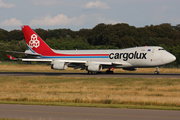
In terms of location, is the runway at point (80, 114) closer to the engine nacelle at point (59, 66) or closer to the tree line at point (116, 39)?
the engine nacelle at point (59, 66)

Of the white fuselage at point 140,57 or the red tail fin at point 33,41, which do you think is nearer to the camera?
the white fuselage at point 140,57

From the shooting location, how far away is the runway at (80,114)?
Answer: 1418 centimetres

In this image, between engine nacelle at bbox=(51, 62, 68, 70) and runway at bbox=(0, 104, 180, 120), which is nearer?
runway at bbox=(0, 104, 180, 120)

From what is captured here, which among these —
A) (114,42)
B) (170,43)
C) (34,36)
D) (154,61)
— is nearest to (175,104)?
(154,61)

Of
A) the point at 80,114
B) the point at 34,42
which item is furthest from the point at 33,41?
the point at 80,114

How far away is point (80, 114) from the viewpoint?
1519 cm

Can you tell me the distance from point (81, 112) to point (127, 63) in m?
36.5

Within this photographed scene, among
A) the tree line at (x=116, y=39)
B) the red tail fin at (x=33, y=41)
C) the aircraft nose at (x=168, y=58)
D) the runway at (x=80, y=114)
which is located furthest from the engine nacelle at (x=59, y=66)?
the tree line at (x=116, y=39)

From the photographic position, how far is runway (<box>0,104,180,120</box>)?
46.5 ft

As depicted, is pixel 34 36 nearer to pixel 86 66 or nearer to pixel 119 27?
pixel 86 66

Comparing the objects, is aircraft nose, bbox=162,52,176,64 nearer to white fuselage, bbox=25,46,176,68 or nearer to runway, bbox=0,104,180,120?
white fuselage, bbox=25,46,176,68

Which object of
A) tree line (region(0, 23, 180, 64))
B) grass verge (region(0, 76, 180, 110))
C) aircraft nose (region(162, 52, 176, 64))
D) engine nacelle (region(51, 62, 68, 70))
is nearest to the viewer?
grass verge (region(0, 76, 180, 110))

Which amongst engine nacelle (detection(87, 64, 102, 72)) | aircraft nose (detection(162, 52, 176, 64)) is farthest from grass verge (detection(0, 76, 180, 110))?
engine nacelle (detection(87, 64, 102, 72))

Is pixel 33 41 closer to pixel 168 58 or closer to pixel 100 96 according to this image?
pixel 168 58
